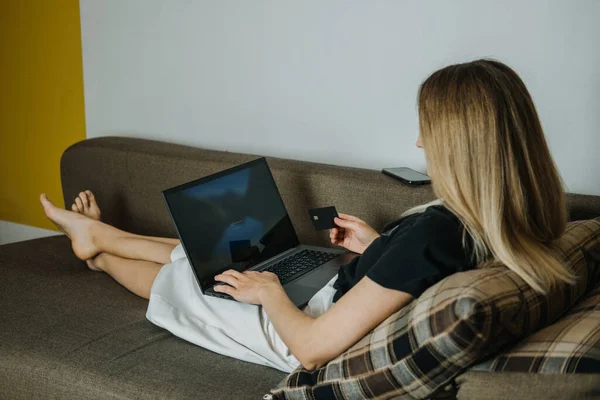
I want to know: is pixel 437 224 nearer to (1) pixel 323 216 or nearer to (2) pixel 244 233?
(1) pixel 323 216

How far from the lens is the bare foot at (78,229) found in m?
2.40

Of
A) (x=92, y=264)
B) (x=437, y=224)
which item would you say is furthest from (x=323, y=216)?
(x=92, y=264)

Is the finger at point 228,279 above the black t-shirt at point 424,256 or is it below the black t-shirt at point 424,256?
below

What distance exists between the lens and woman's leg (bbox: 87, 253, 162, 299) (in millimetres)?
2223

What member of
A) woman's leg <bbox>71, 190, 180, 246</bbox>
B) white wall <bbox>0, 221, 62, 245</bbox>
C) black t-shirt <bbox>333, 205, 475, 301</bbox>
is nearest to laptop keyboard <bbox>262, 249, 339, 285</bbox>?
black t-shirt <bbox>333, 205, 475, 301</bbox>

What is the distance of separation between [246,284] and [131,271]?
1.96ft

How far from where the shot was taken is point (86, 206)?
255cm

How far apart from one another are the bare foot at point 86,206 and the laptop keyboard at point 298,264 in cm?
72

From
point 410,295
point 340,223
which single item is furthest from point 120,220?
point 410,295

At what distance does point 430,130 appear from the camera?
1.44m

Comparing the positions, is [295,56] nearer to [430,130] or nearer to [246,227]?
[246,227]

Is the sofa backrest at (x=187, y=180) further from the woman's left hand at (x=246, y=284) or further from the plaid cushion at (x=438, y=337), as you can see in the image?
the plaid cushion at (x=438, y=337)

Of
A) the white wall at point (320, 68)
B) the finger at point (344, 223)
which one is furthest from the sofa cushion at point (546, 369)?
the white wall at point (320, 68)

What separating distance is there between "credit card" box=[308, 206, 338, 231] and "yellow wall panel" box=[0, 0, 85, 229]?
1.45 meters
